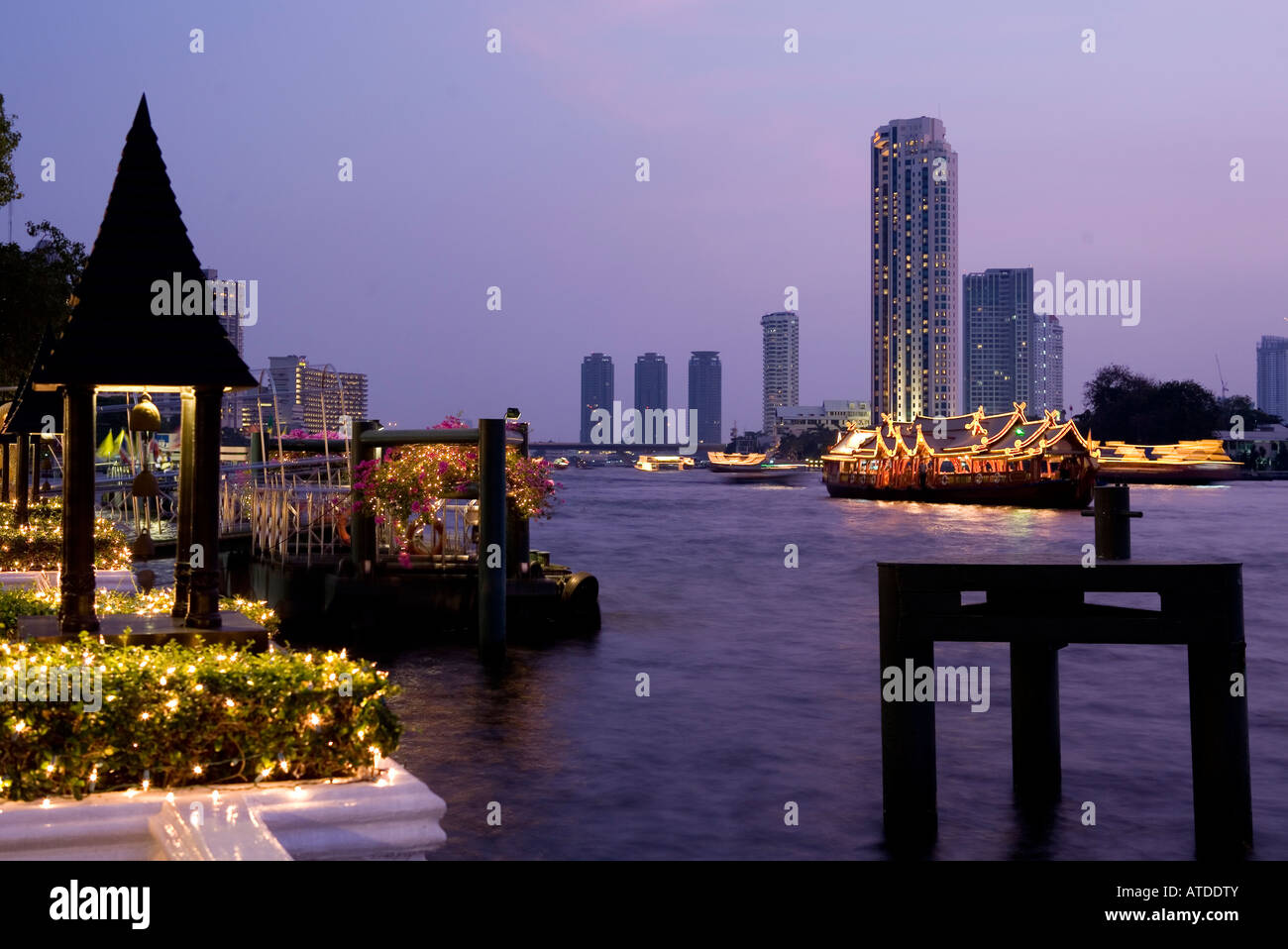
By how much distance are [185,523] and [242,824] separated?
444cm

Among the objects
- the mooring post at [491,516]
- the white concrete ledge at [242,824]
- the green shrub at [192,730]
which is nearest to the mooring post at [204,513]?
the green shrub at [192,730]

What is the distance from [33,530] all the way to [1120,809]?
1584 cm

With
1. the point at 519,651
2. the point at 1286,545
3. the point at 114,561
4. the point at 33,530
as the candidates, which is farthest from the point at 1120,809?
the point at 1286,545

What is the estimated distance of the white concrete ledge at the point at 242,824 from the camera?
5.50m

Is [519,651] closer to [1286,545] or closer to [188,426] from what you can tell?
[188,426]

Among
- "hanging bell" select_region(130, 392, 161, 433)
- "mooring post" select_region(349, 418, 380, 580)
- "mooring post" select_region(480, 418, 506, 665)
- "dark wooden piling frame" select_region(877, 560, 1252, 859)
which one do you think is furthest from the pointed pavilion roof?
"mooring post" select_region(349, 418, 380, 580)

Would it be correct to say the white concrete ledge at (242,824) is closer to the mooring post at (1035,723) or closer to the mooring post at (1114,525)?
the mooring post at (1035,723)

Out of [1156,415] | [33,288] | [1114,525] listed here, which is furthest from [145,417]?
[1156,415]

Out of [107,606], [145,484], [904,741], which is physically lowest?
[904,741]

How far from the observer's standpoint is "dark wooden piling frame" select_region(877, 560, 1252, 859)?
29.6 ft

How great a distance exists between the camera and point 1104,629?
919 centimetres

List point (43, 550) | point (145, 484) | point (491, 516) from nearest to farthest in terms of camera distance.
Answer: point (145, 484) → point (43, 550) → point (491, 516)

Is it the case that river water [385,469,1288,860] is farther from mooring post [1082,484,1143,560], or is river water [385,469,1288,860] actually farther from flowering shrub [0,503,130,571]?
flowering shrub [0,503,130,571]

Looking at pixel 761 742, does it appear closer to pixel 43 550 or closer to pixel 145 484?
pixel 145 484
